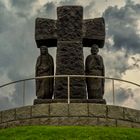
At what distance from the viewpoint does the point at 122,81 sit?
17219mm

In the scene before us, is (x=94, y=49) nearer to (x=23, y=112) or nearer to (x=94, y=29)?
(x=94, y=29)

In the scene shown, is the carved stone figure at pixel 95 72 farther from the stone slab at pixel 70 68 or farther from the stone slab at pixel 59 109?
the stone slab at pixel 59 109

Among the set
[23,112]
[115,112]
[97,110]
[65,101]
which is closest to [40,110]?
[23,112]

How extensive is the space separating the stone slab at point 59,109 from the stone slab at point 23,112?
2.41 ft

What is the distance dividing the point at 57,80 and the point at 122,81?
2.36m

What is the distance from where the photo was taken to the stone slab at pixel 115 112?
1592 centimetres

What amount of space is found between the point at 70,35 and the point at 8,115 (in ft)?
13.5

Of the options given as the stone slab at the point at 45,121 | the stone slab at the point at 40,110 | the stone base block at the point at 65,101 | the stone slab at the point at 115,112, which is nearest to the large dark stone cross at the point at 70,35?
the stone base block at the point at 65,101

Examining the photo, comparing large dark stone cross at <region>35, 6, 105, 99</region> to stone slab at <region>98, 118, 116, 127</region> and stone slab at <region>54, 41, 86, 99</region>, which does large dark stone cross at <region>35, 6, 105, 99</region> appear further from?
stone slab at <region>98, 118, 116, 127</region>

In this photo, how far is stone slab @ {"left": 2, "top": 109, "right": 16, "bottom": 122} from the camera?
16.3 m

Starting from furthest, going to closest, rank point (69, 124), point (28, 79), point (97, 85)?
point (97, 85)
point (28, 79)
point (69, 124)

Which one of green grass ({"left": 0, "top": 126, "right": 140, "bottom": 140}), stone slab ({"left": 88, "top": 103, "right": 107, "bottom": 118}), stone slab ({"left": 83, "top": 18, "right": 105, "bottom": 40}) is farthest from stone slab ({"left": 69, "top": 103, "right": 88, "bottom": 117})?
stone slab ({"left": 83, "top": 18, "right": 105, "bottom": 40})

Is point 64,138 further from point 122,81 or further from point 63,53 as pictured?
point 63,53

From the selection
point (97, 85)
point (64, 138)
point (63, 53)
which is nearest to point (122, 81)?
point (97, 85)
